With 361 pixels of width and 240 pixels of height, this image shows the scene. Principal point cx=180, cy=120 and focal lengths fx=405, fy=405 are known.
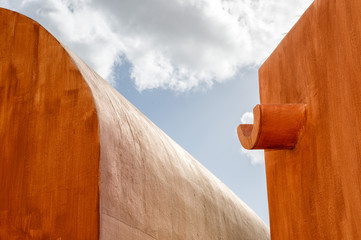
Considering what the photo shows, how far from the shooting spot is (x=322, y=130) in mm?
1371

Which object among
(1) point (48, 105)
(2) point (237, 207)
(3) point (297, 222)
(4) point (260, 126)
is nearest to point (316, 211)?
(3) point (297, 222)

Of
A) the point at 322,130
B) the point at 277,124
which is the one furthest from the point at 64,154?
the point at 322,130

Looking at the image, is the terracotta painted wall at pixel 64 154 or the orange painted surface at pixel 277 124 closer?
the terracotta painted wall at pixel 64 154

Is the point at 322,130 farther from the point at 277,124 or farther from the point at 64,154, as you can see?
the point at 64,154

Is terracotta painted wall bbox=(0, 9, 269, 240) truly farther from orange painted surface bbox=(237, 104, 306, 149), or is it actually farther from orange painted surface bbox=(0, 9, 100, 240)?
orange painted surface bbox=(237, 104, 306, 149)

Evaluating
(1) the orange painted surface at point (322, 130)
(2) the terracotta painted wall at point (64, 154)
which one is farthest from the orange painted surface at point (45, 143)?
(1) the orange painted surface at point (322, 130)

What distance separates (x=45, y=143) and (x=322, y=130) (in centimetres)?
93

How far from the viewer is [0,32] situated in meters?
1.57

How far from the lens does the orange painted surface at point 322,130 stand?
120 cm

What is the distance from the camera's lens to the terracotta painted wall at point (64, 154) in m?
1.24

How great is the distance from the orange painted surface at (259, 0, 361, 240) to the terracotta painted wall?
53cm

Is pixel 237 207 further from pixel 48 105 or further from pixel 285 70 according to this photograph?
pixel 48 105

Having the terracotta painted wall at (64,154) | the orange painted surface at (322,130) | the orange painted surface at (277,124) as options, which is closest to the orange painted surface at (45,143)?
the terracotta painted wall at (64,154)

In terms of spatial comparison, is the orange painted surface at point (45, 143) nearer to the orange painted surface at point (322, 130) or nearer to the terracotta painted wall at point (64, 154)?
the terracotta painted wall at point (64, 154)
